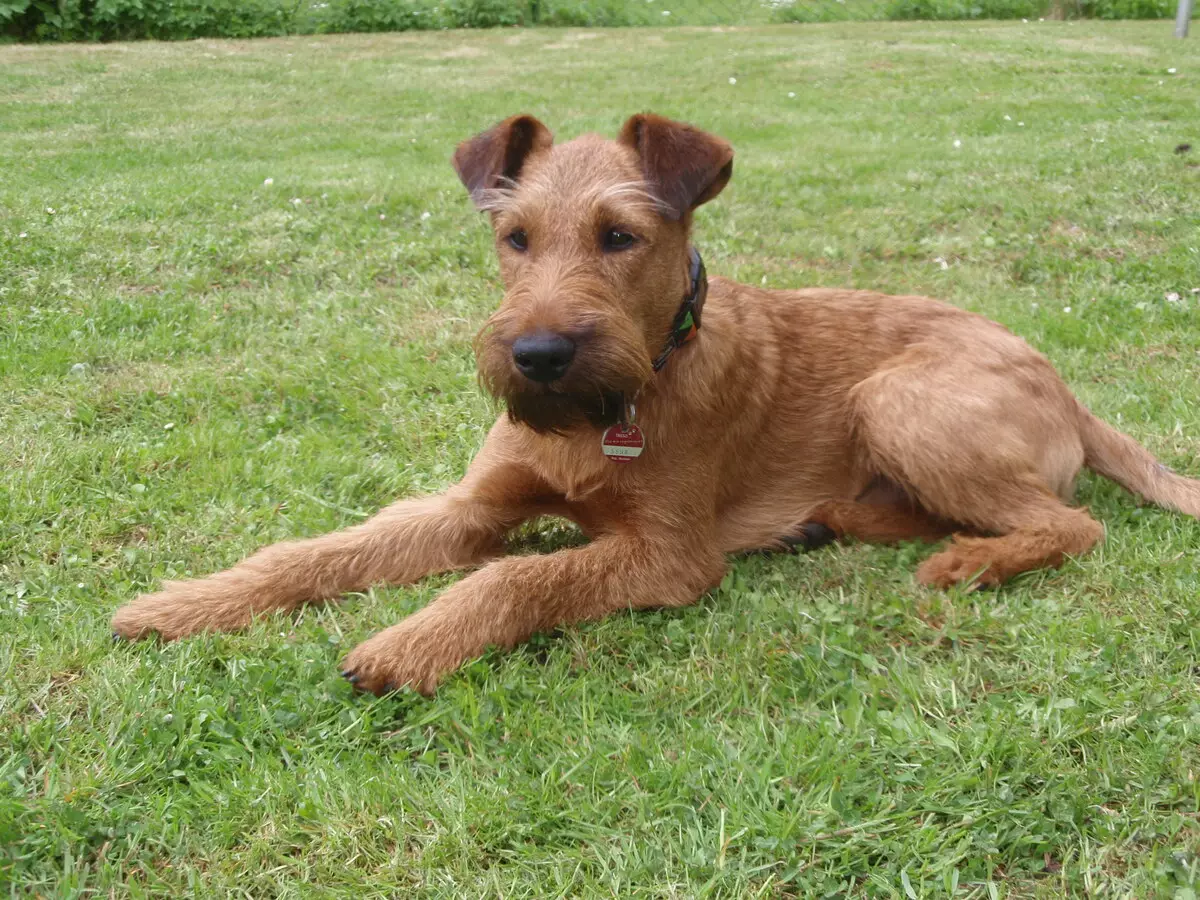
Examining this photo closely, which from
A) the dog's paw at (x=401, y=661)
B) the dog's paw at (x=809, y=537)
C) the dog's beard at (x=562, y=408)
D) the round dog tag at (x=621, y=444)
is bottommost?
the dog's paw at (x=809, y=537)

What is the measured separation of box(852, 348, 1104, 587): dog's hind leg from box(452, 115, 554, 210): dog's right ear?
1817mm

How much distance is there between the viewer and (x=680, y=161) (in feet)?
11.9

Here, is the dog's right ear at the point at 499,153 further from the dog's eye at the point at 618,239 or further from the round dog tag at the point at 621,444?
the round dog tag at the point at 621,444

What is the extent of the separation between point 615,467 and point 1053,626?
164cm

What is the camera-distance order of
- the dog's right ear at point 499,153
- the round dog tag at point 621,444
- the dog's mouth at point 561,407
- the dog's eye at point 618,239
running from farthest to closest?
the dog's right ear at point 499,153, the round dog tag at point 621,444, the dog's eye at point 618,239, the dog's mouth at point 561,407

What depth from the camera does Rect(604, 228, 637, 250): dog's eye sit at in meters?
3.54

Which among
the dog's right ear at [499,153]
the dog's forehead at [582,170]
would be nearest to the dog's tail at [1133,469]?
the dog's forehead at [582,170]

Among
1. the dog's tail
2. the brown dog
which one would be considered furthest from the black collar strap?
the dog's tail

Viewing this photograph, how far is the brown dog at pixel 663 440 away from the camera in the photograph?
329 cm

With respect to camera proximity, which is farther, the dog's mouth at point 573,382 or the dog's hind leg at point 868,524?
the dog's hind leg at point 868,524

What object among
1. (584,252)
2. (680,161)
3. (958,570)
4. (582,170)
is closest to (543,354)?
(584,252)

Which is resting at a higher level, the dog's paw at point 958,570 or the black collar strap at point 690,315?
the black collar strap at point 690,315

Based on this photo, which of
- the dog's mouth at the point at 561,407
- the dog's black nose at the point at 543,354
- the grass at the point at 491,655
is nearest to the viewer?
the grass at the point at 491,655

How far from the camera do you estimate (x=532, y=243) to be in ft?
11.8
